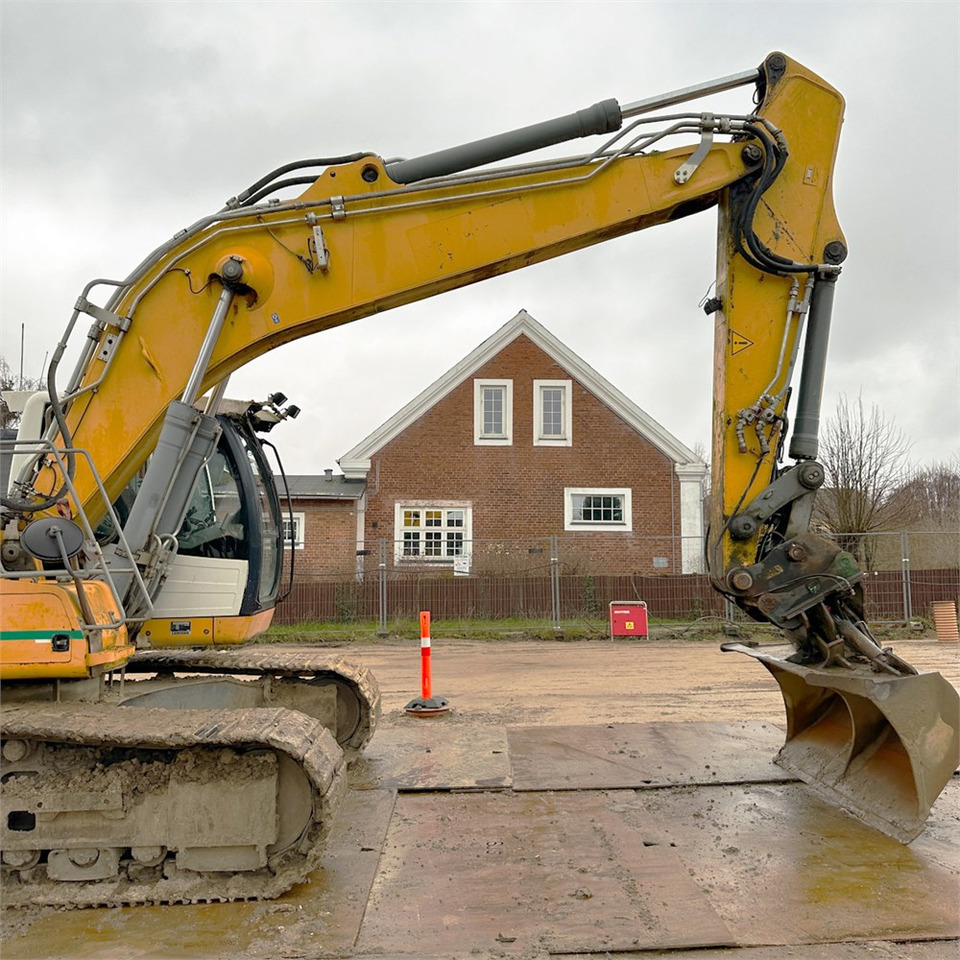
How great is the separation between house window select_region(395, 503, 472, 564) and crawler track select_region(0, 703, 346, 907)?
1749cm

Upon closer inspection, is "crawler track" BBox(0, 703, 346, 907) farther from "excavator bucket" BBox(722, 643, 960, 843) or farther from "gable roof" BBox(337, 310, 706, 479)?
"gable roof" BBox(337, 310, 706, 479)

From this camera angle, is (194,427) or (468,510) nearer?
(194,427)

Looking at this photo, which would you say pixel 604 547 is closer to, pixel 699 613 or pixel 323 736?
pixel 699 613

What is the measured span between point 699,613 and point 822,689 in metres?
13.9

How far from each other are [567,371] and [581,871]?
779 inches

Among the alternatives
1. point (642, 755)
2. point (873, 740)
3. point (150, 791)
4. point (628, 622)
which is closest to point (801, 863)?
point (873, 740)

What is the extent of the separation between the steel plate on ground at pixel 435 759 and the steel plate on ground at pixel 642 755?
0.16 metres

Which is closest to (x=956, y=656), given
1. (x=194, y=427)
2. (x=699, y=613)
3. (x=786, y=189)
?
(x=699, y=613)

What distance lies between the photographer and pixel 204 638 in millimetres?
5648

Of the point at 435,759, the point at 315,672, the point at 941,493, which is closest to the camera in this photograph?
the point at 315,672

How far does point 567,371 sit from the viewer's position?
23406mm

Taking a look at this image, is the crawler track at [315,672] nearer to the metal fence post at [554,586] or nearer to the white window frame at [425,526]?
the metal fence post at [554,586]

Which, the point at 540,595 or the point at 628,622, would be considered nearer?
the point at 628,622

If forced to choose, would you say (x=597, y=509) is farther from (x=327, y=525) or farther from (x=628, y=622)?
(x=327, y=525)
